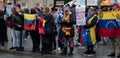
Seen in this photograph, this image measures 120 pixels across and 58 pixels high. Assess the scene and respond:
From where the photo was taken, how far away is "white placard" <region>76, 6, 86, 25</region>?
48.4 feet

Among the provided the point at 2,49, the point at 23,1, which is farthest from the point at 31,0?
the point at 2,49

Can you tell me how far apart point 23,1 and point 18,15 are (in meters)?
21.2

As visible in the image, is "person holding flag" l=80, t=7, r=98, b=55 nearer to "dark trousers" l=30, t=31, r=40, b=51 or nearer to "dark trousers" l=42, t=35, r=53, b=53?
"dark trousers" l=42, t=35, r=53, b=53

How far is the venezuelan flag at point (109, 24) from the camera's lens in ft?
46.8

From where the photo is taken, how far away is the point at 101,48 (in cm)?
1753

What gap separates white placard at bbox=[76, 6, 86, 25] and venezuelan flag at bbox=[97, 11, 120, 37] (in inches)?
24.8

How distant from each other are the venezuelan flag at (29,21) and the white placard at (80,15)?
1993 mm

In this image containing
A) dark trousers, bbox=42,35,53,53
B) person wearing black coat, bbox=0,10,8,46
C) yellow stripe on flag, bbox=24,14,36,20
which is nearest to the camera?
dark trousers, bbox=42,35,53,53

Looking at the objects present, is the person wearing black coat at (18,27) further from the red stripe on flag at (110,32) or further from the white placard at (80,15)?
the red stripe on flag at (110,32)

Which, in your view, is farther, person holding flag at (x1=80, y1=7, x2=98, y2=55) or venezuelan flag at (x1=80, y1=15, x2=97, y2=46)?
venezuelan flag at (x1=80, y1=15, x2=97, y2=46)

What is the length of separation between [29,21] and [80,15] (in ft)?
7.82

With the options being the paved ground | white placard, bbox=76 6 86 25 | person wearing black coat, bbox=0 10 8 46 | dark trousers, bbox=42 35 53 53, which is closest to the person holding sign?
white placard, bbox=76 6 86 25

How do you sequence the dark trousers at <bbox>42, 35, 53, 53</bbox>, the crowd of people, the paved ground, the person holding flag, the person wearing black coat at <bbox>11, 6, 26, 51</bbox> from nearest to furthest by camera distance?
1. the person holding flag
2. the crowd of people
3. the paved ground
4. the dark trousers at <bbox>42, 35, 53, 53</bbox>
5. the person wearing black coat at <bbox>11, 6, 26, 51</bbox>

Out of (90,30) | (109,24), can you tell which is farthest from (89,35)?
(109,24)
